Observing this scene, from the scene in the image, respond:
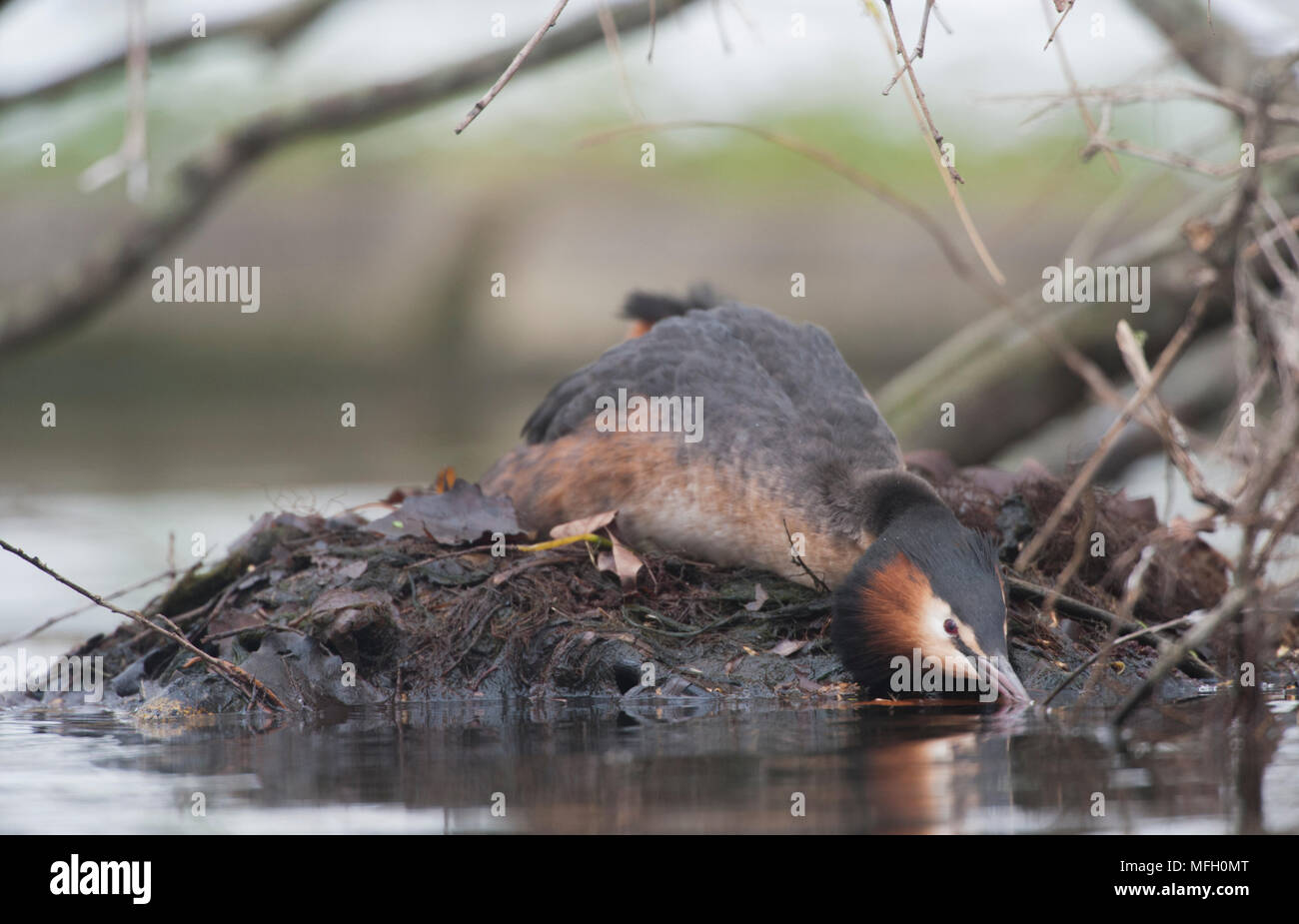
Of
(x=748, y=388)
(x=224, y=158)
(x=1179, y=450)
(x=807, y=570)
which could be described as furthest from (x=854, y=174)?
(x=224, y=158)

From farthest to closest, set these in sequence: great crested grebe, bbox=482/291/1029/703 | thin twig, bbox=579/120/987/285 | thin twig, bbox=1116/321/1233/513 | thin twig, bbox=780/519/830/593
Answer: thin twig, bbox=780/519/830/593 < great crested grebe, bbox=482/291/1029/703 < thin twig, bbox=1116/321/1233/513 < thin twig, bbox=579/120/987/285

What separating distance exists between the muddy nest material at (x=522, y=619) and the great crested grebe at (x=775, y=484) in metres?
0.22

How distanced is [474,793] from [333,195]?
15.3 metres

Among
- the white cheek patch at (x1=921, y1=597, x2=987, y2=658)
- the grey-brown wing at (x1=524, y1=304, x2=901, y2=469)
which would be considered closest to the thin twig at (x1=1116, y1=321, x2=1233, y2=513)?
the white cheek patch at (x1=921, y1=597, x2=987, y2=658)

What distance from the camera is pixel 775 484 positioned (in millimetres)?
5730

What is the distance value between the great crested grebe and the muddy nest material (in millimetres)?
223

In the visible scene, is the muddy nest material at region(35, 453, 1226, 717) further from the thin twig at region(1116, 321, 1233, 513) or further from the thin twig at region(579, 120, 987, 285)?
the thin twig at region(579, 120, 987, 285)

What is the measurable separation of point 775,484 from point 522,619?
1.14 meters

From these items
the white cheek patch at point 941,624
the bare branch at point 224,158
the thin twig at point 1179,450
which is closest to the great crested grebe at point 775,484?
the white cheek patch at point 941,624

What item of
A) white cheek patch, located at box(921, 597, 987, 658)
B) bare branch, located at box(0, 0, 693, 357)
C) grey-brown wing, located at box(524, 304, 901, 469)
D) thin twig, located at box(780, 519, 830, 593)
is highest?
bare branch, located at box(0, 0, 693, 357)

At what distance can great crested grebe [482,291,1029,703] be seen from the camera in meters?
4.79

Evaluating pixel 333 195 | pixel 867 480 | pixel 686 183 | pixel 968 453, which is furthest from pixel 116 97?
pixel 867 480

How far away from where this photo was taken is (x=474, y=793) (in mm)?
3562

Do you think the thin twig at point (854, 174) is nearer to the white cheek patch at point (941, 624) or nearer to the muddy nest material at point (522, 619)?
the white cheek patch at point (941, 624)
